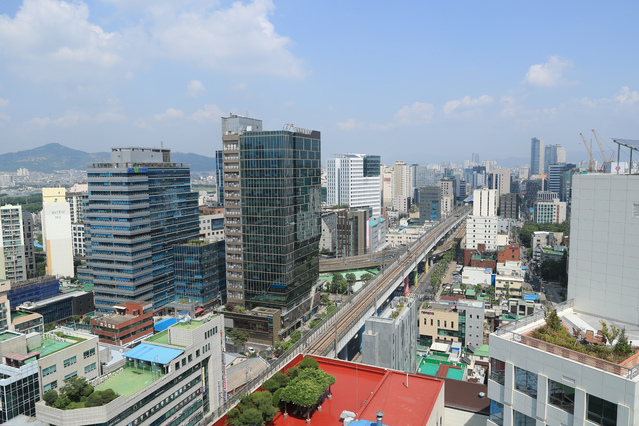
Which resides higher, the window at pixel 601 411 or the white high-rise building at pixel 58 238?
the window at pixel 601 411

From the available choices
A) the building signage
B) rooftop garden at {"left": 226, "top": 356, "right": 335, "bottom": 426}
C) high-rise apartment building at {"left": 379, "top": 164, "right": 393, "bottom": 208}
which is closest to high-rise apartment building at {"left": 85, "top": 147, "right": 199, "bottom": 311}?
the building signage

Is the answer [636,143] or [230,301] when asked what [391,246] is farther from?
[636,143]

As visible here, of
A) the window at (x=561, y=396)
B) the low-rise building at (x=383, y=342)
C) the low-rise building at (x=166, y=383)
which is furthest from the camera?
the low-rise building at (x=383, y=342)

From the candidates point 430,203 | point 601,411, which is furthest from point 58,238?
point 430,203

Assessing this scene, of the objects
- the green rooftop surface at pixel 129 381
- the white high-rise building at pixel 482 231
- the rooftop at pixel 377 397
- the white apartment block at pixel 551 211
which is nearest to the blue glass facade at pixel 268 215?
the green rooftop surface at pixel 129 381

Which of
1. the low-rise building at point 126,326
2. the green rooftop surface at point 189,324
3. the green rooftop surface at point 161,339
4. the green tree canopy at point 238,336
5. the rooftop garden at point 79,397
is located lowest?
the green tree canopy at point 238,336

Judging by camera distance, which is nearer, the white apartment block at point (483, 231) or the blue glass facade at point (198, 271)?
the blue glass facade at point (198, 271)

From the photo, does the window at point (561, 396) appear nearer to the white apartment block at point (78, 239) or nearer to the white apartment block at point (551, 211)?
the white apartment block at point (78, 239)
